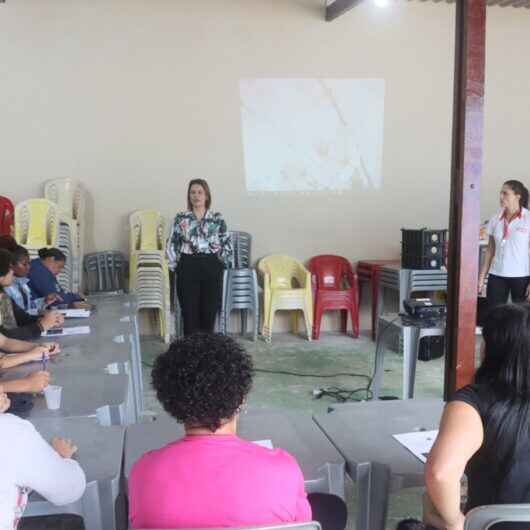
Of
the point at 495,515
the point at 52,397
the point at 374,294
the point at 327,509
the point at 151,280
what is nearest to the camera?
the point at 495,515

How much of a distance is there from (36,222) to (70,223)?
30 cm

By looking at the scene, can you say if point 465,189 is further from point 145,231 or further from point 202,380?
point 145,231

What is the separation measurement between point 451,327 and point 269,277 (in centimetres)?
341

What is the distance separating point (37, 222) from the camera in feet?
18.8

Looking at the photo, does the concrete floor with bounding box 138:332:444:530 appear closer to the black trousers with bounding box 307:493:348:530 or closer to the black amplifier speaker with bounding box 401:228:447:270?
the black amplifier speaker with bounding box 401:228:447:270

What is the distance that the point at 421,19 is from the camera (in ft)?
21.3

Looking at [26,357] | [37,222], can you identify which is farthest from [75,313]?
[37,222]

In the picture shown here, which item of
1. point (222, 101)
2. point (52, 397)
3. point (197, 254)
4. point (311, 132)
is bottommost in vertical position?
point (52, 397)

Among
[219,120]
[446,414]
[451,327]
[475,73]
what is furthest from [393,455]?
[219,120]

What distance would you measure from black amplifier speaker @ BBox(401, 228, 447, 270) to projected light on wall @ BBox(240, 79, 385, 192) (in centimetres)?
114

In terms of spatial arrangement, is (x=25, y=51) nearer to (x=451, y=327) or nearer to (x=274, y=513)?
(x=451, y=327)

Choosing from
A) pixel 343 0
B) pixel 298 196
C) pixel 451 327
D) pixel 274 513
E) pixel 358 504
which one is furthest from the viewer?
pixel 298 196

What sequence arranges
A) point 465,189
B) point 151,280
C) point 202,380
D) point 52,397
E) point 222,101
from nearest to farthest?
point 202,380
point 52,397
point 465,189
point 151,280
point 222,101

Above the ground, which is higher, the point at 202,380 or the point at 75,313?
the point at 202,380
